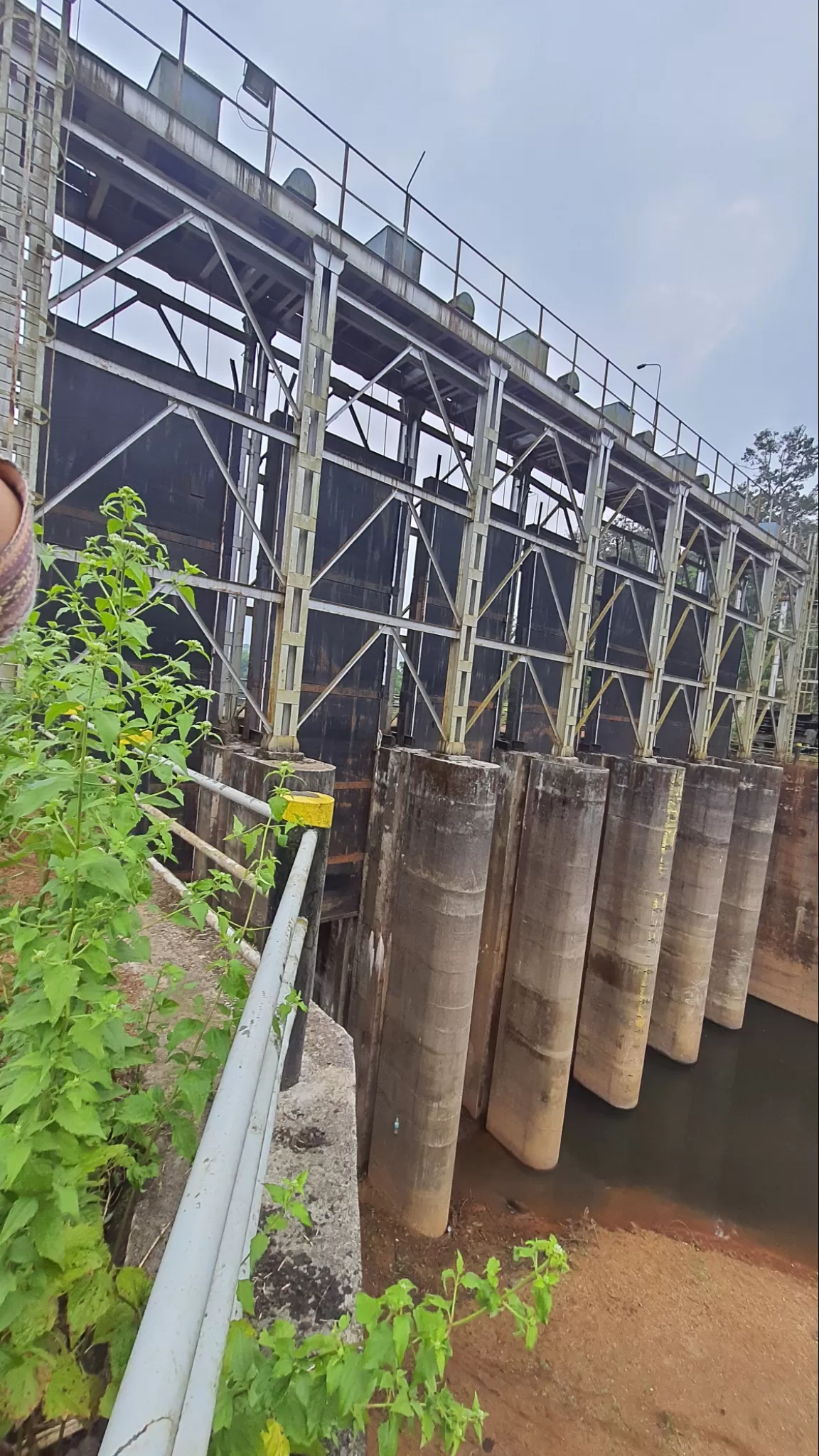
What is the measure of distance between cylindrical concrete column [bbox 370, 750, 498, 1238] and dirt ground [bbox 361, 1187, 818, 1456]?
65 centimetres

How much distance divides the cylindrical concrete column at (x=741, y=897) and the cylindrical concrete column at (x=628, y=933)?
171 inches

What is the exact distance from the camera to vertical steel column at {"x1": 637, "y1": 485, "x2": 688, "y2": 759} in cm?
1194

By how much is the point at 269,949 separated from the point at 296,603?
18.3 feet

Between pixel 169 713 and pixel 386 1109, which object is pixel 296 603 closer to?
pixel 169 713

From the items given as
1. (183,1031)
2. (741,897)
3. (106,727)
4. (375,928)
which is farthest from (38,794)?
(741,897)

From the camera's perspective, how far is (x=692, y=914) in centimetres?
1249

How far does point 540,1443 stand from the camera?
17.2ft

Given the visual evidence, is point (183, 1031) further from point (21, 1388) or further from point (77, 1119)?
point (21, 1388)

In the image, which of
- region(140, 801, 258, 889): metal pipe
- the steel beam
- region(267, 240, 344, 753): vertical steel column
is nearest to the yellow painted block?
region(140, 801, 258, 889): metal pipe

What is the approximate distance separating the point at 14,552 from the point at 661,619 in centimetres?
1235

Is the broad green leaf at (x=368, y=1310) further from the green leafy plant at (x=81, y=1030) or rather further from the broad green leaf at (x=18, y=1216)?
the broad green leaf at (x=18, y=1216)

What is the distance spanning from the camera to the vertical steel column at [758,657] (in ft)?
52.5

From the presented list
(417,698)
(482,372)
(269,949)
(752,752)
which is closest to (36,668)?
(269,949)

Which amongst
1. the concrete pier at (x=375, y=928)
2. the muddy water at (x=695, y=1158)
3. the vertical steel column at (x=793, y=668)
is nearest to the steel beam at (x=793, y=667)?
the vertical steel column at (x=793, y=668)
